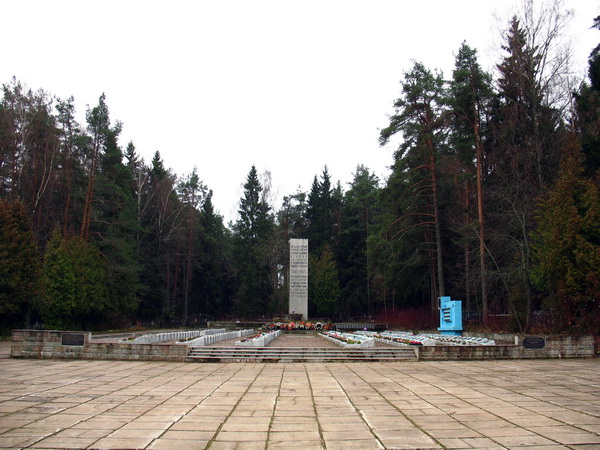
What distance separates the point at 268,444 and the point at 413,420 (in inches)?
80.7

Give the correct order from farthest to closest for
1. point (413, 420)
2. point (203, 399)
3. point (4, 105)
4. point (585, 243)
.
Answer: point (4, 105)
point (585, 243)
point (203, 399)
point (413, 420)

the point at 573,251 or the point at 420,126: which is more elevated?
the point at 420,126

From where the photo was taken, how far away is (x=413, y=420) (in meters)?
→ 5.68

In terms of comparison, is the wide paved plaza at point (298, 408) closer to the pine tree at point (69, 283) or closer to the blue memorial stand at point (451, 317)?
the blue memorial stand at point (451, 317)

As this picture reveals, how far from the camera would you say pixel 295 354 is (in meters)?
13.8

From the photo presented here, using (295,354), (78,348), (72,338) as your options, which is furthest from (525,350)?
(72,338)

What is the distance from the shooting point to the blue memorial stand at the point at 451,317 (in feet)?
70.5

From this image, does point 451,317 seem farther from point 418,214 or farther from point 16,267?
point 16,267

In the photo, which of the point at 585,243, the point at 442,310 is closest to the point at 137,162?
the point at 442,310

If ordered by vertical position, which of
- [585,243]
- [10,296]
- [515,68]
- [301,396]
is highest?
[515,68]

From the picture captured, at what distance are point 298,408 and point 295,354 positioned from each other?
24.7 ft

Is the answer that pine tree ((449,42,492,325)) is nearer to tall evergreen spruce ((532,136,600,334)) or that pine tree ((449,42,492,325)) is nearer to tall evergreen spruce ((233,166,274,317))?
tall evergreen spruce ((532,136,600,334))

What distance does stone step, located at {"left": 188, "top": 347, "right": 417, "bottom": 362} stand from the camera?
13172mm

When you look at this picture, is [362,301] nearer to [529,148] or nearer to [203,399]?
[529,148]
